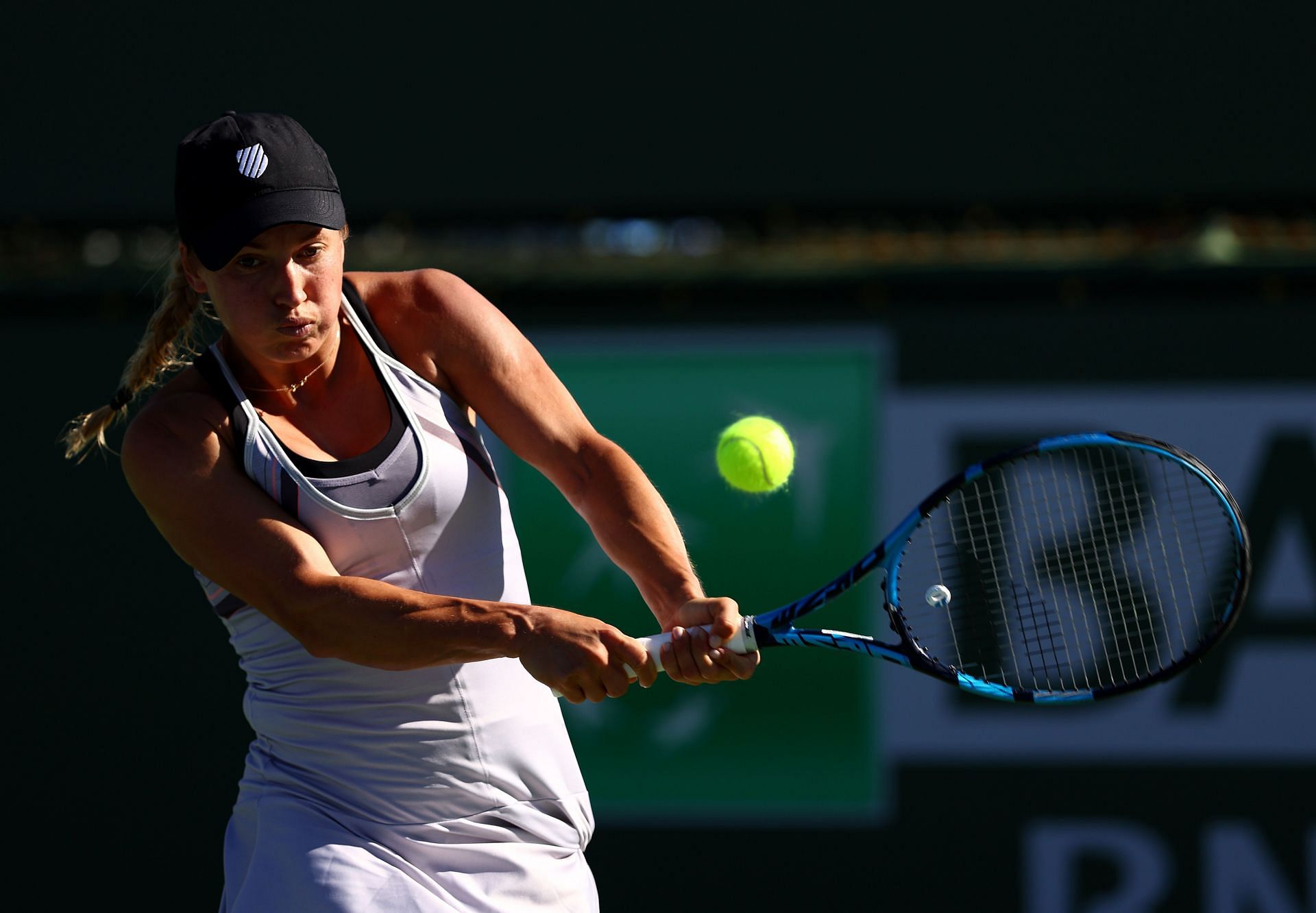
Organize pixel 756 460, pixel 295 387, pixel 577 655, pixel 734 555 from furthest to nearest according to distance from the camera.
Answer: pixel 734 555
pixel 756 460
pixel 295 387
pixel 577 655

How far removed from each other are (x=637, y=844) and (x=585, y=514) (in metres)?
2.43

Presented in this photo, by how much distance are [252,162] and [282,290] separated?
7.4 inches

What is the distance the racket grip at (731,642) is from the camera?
7.11ft

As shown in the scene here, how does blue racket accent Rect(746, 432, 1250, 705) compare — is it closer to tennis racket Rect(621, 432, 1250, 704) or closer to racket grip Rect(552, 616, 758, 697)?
tennis racket Rect(621, 432, 1250, 704)

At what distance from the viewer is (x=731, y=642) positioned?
2.21 m

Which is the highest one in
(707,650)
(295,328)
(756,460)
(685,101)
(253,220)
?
(685,101)

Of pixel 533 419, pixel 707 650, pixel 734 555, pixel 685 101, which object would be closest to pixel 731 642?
pixel 707 650

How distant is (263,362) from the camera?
2.28 m

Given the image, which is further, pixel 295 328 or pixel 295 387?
pixel 295 387

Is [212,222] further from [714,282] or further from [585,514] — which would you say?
[714,282]

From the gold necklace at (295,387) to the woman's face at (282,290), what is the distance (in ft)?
0.31

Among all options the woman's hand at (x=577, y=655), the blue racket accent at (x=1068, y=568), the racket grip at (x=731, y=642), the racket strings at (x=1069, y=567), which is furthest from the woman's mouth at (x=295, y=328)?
the racket strings at (x=1069, y=567)

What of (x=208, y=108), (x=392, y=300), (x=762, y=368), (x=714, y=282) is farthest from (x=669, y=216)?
(x=392, y=300)

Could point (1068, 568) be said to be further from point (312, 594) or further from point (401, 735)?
point (312, 594)
